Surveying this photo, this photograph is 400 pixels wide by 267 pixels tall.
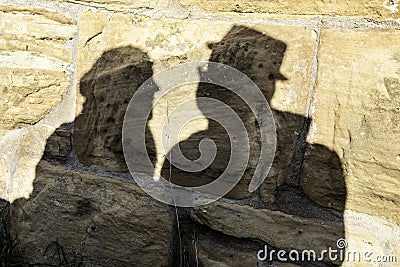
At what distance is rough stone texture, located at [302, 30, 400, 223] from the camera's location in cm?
97

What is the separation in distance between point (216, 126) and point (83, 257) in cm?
50

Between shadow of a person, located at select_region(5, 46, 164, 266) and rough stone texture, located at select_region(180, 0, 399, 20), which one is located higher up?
rough stone texture, located at select_region(180, 0, 399, 20)

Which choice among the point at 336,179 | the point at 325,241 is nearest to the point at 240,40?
the point at 336,179

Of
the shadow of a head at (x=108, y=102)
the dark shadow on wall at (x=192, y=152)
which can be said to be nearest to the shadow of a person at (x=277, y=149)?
the dark shadow on wall at (x=192, y=152)

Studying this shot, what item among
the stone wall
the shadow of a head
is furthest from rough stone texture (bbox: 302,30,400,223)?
the shadow of a head

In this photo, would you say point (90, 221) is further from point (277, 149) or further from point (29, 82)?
point (277, 149)

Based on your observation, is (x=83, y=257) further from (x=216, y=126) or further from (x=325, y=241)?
(x=325, y=241)

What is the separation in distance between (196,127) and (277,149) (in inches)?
7.5

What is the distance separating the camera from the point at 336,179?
1.05 meters

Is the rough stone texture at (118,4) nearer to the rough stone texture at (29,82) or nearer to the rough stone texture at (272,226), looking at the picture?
the rough stone texture at (29,82)

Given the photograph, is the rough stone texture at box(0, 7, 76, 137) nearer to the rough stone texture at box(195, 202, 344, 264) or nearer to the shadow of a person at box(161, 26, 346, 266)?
the shadow of a person at box(161, 26, 346, 266)

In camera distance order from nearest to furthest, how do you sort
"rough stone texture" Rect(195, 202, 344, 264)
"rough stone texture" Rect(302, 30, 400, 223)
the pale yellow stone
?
"rough stone texture" Rect(302, 30, 400, 223)
"rough stone texture" Rect(195, 202, 344, 264)
the pale yellow stone

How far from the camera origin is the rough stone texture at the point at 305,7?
0.98 m

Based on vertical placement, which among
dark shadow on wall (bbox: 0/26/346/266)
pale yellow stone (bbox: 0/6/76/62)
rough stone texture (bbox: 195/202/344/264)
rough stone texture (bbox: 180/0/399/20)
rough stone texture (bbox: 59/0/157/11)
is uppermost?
rough stone texture (bbox: 180/0/399/20)
